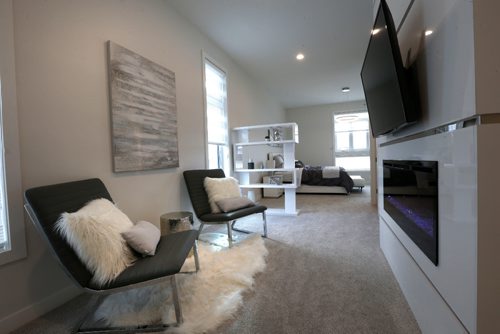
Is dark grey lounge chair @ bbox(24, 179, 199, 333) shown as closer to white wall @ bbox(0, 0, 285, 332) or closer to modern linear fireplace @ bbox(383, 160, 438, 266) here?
white wall @ bbox(0, 0, 285, 332)

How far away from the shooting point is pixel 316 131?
26.7 feet

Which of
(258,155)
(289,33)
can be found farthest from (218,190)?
(258,155)

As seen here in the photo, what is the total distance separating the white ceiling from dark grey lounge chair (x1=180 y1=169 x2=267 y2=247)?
1954mm

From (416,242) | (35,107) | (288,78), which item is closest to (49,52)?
(35,107)

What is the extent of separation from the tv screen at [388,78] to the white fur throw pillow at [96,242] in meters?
1.71

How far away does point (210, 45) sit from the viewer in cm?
351

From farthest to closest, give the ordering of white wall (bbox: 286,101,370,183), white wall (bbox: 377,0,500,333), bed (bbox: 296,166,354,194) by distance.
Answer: white wall (bbox: 286,101,370,183) → bed (bbox: 296,166,354,194) → white wall (bbox: 377,0,500,333)

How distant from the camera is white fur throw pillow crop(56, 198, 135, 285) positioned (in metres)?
1.22

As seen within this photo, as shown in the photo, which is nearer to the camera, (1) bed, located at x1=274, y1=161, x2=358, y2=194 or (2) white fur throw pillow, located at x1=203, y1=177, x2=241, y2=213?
(2) white fur throw pillow, located at x1=203, y1=177, x2=241, y2=213

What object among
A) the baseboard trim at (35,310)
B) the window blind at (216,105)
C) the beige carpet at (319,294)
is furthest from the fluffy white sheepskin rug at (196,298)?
the window blind at (216,105)

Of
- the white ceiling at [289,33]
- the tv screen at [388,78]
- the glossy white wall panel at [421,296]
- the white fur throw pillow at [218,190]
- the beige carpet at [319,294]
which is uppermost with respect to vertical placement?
the white ceiling at [289,33]

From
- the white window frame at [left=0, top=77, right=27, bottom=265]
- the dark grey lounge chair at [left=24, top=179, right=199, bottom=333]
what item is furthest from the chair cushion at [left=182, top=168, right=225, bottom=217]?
the white window frame at [left=0, top=77, right=27, bottom=265]

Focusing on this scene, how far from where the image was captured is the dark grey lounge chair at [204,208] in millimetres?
2445

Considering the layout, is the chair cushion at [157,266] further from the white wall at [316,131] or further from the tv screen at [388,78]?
the white wall at [316,131]
